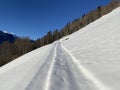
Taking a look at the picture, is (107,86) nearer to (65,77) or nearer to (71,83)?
(71,83)

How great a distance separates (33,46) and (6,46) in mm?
17710

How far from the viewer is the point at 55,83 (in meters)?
5.03

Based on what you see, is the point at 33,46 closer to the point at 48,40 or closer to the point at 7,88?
the point at 48,40

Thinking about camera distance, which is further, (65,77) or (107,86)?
(65,77)

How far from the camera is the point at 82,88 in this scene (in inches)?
180

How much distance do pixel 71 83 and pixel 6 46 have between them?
381ft

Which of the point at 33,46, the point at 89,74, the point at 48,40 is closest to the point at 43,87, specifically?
the point at 89,74

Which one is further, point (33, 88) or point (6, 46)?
point (6, 46)

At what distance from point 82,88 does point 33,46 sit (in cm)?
10480

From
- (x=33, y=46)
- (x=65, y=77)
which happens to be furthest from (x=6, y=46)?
(x=65, y=77)

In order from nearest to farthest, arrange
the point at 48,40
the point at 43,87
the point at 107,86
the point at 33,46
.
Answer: the point at 107,86
the point at 43,87
the point at 33,46
the point at 48,40

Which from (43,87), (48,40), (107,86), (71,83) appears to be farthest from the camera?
(48,40)

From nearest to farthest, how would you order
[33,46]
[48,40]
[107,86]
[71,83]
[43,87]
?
[107,86]
[43,87]
[71,83]
[33,46]
[48,40]

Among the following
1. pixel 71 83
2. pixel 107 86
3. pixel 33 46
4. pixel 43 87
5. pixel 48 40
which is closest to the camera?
pixel 107 86
